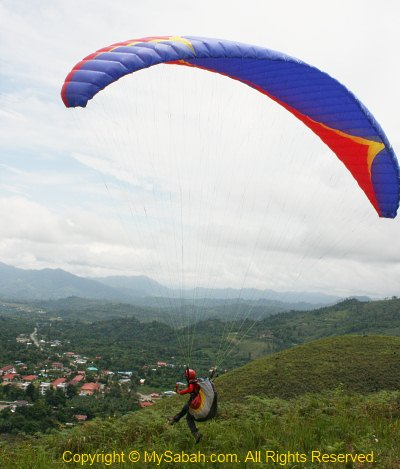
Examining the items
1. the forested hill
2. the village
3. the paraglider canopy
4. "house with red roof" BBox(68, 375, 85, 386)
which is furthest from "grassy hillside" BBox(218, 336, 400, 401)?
the forested hill

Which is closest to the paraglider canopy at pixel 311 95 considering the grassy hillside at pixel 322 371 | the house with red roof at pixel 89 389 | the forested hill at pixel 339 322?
the grassy hillside at pixel 322 371

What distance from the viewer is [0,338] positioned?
106312 millimetres

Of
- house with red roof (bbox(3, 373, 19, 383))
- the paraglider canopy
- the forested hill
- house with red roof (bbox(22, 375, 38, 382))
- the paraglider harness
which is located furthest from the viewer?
the forested hill

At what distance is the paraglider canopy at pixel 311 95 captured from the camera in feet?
25.1

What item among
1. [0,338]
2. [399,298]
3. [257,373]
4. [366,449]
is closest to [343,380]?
[257,373]

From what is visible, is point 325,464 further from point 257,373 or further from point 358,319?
point 358,319

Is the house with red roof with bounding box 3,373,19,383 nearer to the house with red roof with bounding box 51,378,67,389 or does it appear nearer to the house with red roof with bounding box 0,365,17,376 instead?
the house with red roof with bounding box 0,365,17,376

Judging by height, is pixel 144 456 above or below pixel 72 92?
below

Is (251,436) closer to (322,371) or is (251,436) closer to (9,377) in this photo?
(322,371)

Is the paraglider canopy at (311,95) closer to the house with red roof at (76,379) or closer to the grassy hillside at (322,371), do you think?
the grassy hillside at (322,371)

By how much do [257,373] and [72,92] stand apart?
2645cm

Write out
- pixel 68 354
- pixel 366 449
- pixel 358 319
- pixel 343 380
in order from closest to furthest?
pixel 366 449 < pixel 343 380 < pixel 68 354 < pixel 358 319

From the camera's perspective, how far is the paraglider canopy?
7.64 meters

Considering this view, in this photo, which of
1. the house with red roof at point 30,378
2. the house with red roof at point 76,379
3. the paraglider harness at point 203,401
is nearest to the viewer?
the paraglider harness at point 203,401
